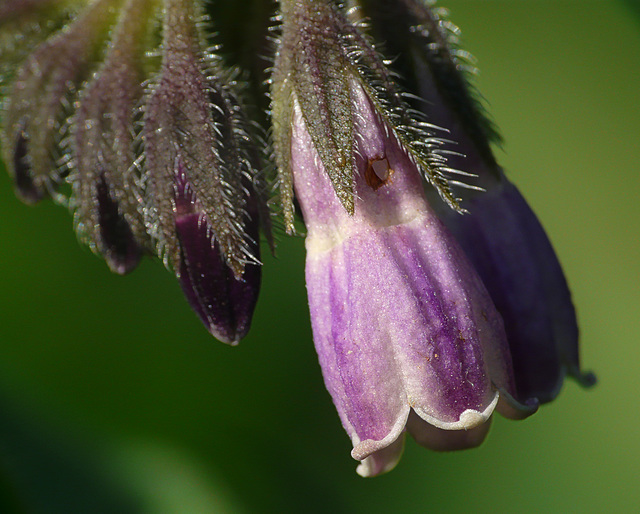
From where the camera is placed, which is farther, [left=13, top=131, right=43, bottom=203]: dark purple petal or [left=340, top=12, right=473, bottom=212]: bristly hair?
[left=13, top=131, right=43, bottom=203]: dark purple petal

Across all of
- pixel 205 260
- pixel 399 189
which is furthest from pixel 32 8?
pixel 399 189

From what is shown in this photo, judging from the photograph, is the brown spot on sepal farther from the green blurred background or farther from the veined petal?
the green blurred background

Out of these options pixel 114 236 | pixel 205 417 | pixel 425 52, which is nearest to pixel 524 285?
pixel 425 52

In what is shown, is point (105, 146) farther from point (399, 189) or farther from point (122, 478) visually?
point (122, 478)

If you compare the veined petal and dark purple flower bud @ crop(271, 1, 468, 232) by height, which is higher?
dark purple flower bud @ crop(271, 1, 468, 232)

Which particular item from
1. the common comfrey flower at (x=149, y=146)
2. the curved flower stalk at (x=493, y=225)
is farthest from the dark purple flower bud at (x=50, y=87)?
the curved flower stalk at (x=493, y=225)

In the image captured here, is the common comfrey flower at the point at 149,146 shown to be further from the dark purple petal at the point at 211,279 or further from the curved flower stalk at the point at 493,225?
the curved flower stalk at the point at 493,225

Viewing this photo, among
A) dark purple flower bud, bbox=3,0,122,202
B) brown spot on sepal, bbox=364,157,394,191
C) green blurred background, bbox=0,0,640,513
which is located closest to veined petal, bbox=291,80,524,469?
brown spot on sepal, bbox=364,157,394,191

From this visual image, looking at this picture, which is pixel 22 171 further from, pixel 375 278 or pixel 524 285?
pixel 524 285
